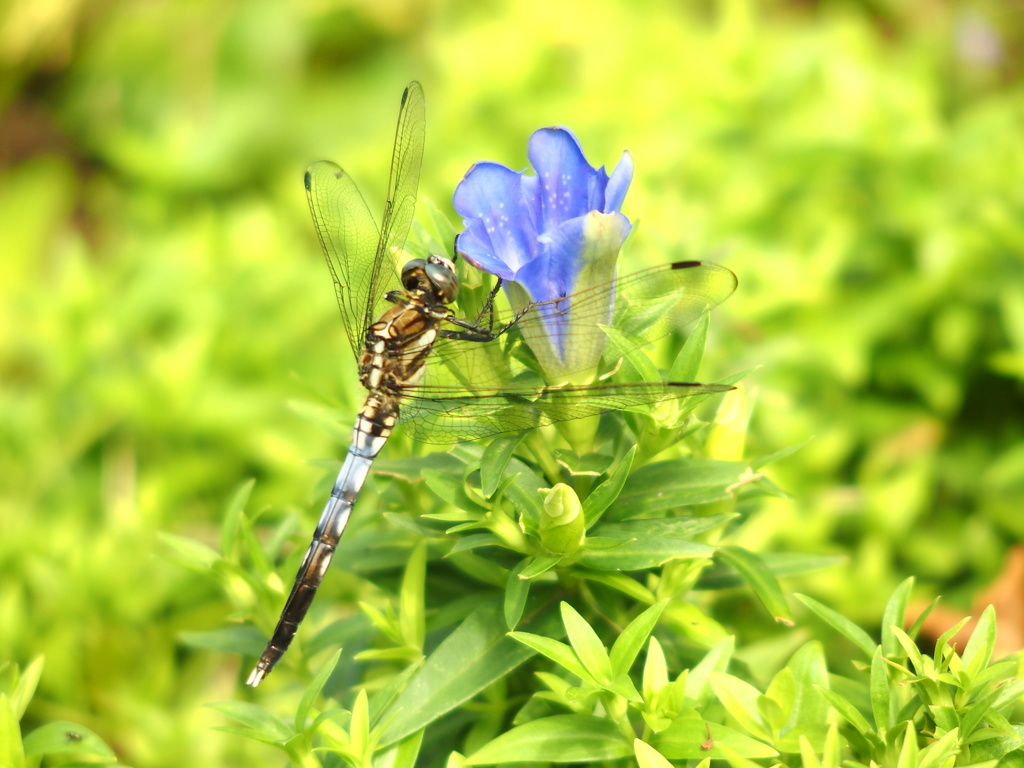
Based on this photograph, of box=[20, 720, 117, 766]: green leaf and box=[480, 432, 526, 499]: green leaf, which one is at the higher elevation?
box=[480, 432, 526, 499]: green leaf

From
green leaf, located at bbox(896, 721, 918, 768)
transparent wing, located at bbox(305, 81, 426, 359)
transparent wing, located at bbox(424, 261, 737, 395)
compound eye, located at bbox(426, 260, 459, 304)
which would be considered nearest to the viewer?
green leaf, located at bbox(896, 721, 918, 768)

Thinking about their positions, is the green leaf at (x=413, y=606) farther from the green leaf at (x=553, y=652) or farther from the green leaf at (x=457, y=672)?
the green leaf at (x=553, y=652)

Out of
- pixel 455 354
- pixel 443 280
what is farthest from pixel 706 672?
pixel 443 280

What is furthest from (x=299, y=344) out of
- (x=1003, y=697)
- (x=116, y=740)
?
(x=1003, y=697)

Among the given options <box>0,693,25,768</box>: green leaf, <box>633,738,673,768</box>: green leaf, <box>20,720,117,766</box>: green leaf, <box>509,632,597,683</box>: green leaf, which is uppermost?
<box>509,632,597,683</box>: green leaf

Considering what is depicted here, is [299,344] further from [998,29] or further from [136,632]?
[998,29]

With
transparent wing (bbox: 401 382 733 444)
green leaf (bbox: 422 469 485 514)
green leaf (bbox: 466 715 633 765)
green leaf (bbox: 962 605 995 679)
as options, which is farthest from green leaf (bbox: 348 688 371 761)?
green leaf (bbox: 962 605 995 679)

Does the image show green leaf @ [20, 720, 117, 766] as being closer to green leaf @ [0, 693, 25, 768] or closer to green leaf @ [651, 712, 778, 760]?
green leaf @ [0, 693, 25, 768]

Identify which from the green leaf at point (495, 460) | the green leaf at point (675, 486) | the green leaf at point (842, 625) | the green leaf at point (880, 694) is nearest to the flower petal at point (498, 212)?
the green leaf at point (495, 460)
